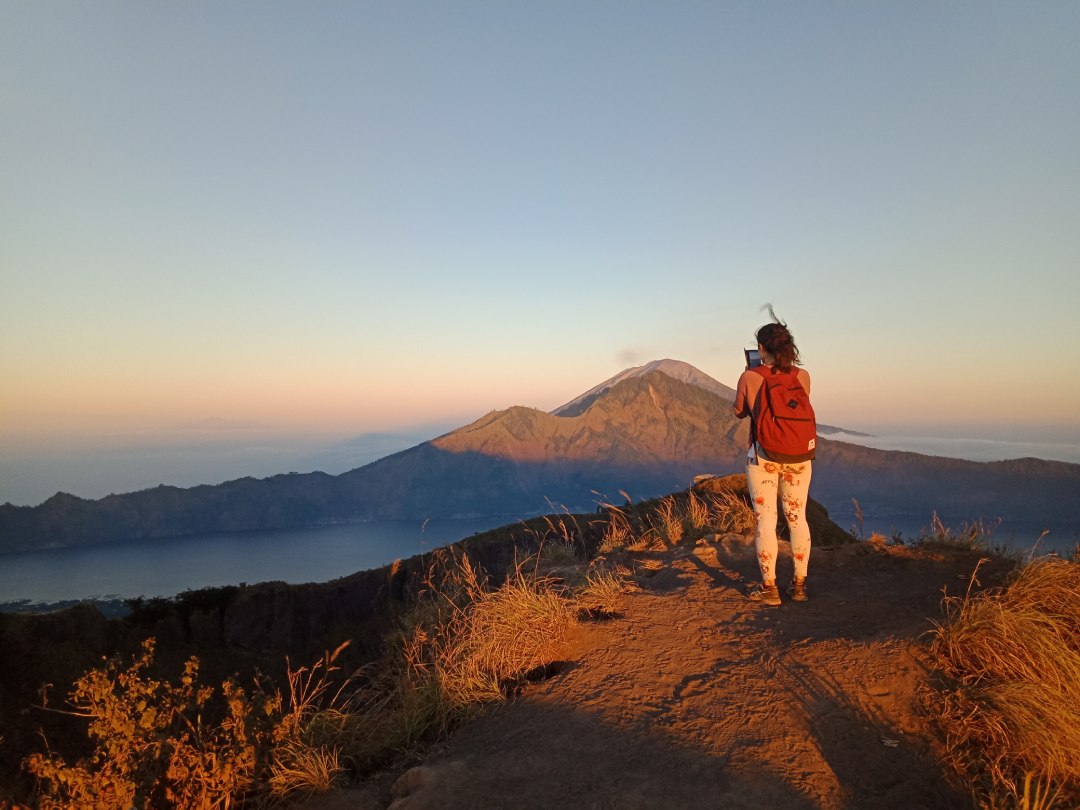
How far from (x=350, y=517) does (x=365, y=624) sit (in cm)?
9515

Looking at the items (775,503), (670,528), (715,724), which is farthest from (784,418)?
(670,528)

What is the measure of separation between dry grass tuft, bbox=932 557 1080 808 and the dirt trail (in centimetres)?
17

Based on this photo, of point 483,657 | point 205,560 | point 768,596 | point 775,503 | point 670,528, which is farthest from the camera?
point 205,560

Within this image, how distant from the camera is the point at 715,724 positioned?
336cm

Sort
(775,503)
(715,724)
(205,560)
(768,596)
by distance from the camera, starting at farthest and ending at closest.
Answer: (205,560), (768,596), (775,503), (715,724)

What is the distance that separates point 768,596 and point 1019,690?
237cm

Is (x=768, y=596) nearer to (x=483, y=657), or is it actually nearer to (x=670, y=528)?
(x=483, y=657)

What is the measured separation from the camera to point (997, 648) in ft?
11.3

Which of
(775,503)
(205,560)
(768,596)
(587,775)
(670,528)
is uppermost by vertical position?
(775,503)

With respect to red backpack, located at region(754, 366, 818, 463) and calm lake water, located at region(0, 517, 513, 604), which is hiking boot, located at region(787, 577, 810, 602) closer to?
red backpack, located at region(754, 366, 818, 463)

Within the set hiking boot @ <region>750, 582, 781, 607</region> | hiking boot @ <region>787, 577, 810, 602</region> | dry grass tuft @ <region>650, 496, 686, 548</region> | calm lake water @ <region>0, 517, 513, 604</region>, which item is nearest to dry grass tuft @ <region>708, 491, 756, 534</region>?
dry grass tuft @ <region>650, 496, 686, 548</region>

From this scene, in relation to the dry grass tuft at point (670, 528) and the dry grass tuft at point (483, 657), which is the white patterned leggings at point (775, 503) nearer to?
the dry grass tuft at point (483, 657)

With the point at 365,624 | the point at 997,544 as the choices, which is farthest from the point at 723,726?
the point at 365,624

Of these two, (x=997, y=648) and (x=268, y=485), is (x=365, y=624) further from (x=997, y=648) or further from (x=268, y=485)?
(x=268, y=485)
